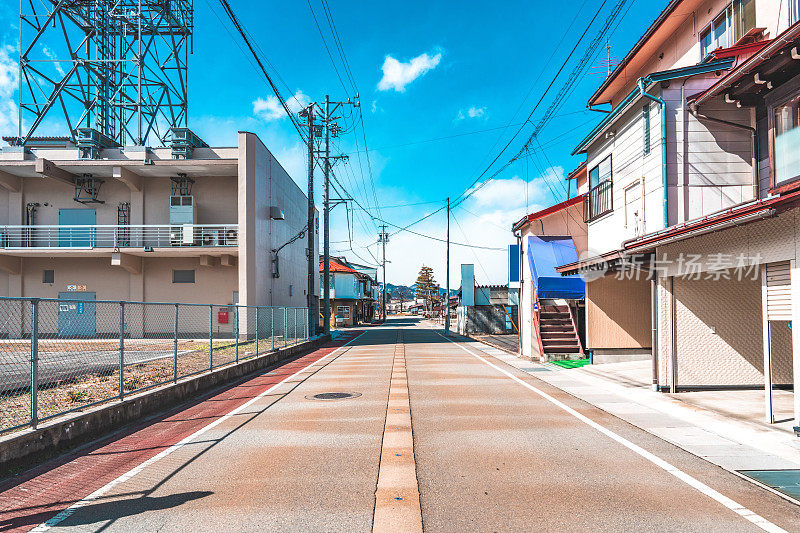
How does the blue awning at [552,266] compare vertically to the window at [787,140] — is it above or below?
below

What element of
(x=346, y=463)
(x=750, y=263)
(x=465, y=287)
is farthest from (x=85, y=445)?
(x=465, y=287)

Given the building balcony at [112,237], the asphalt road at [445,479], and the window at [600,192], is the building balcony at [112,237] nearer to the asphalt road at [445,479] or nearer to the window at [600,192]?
the window at [600,192]

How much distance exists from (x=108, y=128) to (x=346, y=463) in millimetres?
30945

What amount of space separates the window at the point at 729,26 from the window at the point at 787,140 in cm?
328

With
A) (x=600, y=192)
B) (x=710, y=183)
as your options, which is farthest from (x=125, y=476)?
(x=600, y=192)

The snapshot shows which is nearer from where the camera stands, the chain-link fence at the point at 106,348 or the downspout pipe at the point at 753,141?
the chain-link fence at the point at 106,348

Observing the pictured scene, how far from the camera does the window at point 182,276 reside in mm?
28062

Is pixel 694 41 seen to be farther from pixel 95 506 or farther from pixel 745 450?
pixel 95 506

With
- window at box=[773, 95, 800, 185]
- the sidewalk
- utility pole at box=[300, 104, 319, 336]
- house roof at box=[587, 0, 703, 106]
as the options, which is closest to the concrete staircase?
the sidewalk

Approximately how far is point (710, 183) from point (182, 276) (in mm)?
24555

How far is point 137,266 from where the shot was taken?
2769 cm

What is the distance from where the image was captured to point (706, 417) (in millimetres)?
8664

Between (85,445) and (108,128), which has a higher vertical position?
(108,128)

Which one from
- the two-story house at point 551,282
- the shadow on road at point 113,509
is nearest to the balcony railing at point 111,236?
the two-story house at point 551,282
